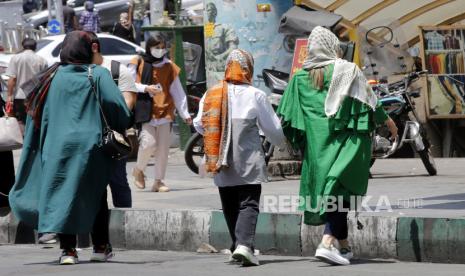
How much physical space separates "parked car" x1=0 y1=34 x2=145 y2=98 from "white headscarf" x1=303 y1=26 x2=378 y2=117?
48.4ft

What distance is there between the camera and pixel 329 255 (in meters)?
9.47

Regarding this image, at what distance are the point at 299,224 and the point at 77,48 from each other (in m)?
Result: 2.16

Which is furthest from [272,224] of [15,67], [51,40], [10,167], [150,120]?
[51,40]

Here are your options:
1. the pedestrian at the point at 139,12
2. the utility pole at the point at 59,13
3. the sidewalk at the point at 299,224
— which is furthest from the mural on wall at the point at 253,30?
the utility pole at the point at 59,13

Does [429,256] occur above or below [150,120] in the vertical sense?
below

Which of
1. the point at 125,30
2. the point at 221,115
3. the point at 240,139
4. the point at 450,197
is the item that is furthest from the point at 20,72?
the point at 125,30

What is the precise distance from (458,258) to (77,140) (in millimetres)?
2788

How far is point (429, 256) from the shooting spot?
989 centimetres

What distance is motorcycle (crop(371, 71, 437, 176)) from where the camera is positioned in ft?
49.3

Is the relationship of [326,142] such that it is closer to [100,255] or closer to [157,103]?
[100,255]

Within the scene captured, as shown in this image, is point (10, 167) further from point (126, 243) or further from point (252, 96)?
point (252, 96)

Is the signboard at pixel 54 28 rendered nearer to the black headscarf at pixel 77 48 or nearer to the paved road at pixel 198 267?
the paved road at pixel 198 267

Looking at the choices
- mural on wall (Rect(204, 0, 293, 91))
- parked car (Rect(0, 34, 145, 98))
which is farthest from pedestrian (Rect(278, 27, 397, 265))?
parked car (Rect(0, 34, 145, 98))

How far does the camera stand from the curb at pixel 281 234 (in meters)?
9.84
